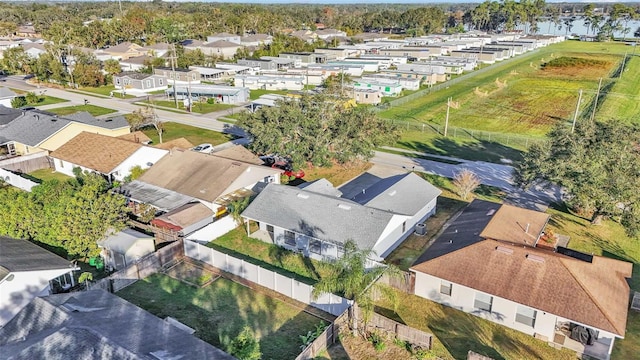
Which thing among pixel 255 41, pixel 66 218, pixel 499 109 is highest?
pixel 255 41

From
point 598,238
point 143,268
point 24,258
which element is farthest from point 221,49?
point 598,238

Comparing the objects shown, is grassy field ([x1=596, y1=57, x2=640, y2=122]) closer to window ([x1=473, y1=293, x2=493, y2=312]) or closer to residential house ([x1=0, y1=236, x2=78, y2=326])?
window ([x1=473, y1=293, x2=493, y2=312])

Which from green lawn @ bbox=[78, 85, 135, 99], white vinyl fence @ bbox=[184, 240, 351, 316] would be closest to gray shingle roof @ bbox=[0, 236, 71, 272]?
white vinyl fence @ bbox=[184, 240, 351, 316]

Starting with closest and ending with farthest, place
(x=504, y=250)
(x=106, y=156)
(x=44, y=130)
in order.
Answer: (x=504, y=250) < (x=106, y=156) < (x=44, y=130)

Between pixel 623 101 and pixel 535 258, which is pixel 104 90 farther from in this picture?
pixel 623 101

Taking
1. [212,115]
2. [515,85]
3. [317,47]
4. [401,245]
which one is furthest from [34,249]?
[317,47]

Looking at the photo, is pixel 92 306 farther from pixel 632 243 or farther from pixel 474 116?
pixel 474 116

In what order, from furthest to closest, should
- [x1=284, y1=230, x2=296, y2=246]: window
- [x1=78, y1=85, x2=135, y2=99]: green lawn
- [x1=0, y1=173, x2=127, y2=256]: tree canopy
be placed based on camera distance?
1. [x1=78, y1=85, x2=135, y2=99]: green lawn
2. [x1=284, y1=230, x2=296, y2=246]: window
3. [x1=0, y1=173, x2=127, y2=256]: tree canopy
